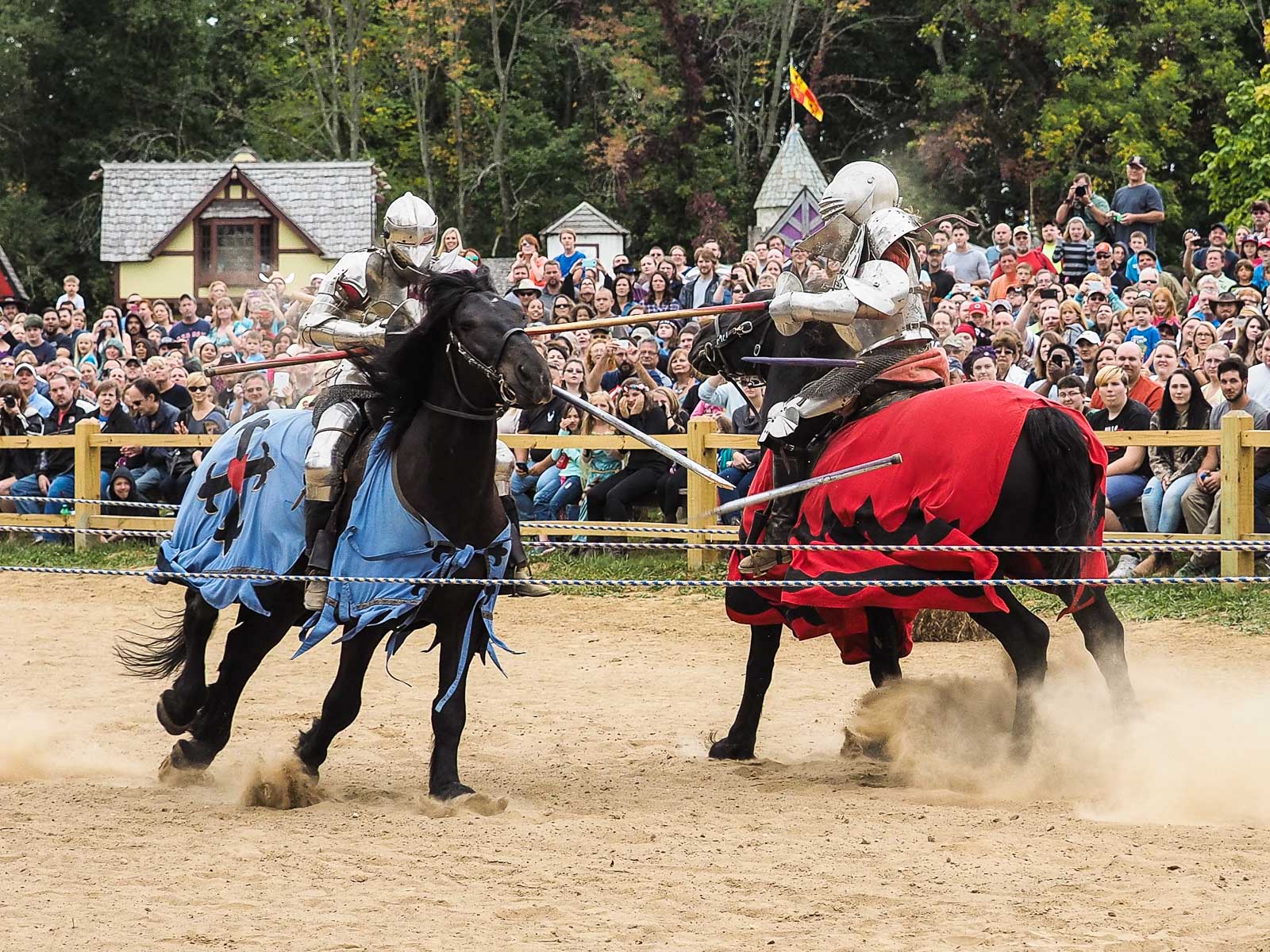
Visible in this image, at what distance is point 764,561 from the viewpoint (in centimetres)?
716

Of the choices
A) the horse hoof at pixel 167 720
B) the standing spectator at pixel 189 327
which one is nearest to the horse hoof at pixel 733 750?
the horse hoof at pixel 167 720

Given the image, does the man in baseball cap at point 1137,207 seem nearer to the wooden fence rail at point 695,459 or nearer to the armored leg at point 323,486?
the wooden fence rail at point 695,459

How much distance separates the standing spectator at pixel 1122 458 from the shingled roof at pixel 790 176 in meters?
19.7

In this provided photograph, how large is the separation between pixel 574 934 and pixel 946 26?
32.1 meters

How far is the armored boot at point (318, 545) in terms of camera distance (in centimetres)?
658

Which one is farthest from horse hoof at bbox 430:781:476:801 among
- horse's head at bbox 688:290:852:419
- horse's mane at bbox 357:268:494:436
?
horse's head at bbox 688:290:852:419

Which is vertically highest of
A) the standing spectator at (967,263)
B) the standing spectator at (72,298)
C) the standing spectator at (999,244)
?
the standing spectator at (999,244)

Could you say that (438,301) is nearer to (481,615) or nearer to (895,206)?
(481,615)

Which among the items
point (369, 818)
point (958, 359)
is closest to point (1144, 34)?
point (958, 359)

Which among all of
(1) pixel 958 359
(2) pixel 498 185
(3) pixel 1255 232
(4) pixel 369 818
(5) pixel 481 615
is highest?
(2) pixel 498 185

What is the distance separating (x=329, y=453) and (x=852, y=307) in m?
2.13

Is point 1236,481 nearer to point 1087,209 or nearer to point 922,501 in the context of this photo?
point 922,501

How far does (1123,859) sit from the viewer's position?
5.32m

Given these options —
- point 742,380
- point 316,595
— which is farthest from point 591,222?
point 316,595
